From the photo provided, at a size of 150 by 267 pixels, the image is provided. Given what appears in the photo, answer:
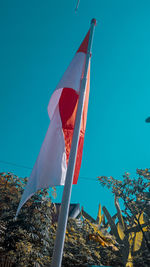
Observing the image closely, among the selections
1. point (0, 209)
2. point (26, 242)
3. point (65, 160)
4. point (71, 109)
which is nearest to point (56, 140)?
point (65, 160)

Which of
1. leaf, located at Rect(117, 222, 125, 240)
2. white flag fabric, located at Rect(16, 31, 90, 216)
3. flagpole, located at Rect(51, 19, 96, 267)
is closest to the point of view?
flagpole, located at Rect(51, 19, 96, 267)

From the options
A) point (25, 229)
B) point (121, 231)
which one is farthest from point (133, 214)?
point (25, 229)

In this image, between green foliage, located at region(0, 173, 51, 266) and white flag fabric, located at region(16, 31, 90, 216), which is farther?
green foliage, located at region(0, 173, 51, 266)

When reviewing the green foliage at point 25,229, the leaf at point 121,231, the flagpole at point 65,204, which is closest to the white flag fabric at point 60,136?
the flagpole at point 65,204

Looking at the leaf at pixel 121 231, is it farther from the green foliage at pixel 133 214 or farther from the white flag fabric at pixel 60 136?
the white flag fabric at pixel 60 136

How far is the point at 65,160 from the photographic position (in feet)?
10.9

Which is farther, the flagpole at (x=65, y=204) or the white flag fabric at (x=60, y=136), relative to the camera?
the white flag fabric at (x=60, y=136)

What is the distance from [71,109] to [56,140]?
67 centimetres

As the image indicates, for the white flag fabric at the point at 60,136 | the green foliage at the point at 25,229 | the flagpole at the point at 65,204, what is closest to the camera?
the flagpole at the point at 65,204

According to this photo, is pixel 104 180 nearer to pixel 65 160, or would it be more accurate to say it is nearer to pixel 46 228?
pixel 46 228

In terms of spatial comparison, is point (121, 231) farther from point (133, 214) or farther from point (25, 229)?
point (25, 229)

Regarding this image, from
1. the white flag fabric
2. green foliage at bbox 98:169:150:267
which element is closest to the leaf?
green foliage at bbox 98:169:150:267

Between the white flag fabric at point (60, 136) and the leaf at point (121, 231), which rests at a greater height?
the white flag fabric at point (60, 136)

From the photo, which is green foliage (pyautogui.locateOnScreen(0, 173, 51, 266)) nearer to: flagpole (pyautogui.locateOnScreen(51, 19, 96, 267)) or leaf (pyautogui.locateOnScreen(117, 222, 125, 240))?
leaf (pyautogui.locateOnScreen(117, 222, 125, 240))
